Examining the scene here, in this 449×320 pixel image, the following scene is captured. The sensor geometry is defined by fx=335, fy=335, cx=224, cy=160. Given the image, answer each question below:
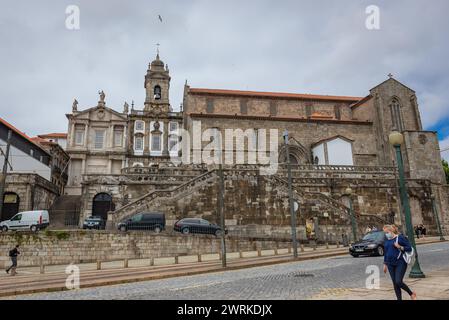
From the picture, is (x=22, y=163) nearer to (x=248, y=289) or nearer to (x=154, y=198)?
(x=154, y=198)

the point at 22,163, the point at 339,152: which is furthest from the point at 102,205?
the point at 339,152

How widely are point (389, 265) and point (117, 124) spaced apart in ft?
159

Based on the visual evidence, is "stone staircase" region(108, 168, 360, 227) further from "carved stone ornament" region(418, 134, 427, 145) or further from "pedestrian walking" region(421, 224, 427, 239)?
"carved stone ornament" region(418, 134, 427, 145)

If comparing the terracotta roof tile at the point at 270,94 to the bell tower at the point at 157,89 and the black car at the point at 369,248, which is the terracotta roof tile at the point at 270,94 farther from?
the black car at the point at 369,248

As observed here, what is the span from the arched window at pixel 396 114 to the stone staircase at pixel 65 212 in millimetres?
36040

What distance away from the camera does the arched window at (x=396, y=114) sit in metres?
40.2

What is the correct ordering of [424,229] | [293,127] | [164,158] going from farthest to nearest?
[164,158] → [293,127] → [424,229]

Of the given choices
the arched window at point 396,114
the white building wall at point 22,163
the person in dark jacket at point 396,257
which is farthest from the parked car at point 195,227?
the arched window at point 396,114

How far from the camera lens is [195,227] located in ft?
70.9

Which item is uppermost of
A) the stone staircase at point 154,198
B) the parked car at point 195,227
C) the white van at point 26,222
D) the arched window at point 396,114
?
the arched window at point 396,114

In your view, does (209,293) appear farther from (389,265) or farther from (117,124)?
(117,124)

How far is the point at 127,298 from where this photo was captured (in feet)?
25.7

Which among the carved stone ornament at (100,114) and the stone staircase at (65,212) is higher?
the carved stone ornament at (100,114)
